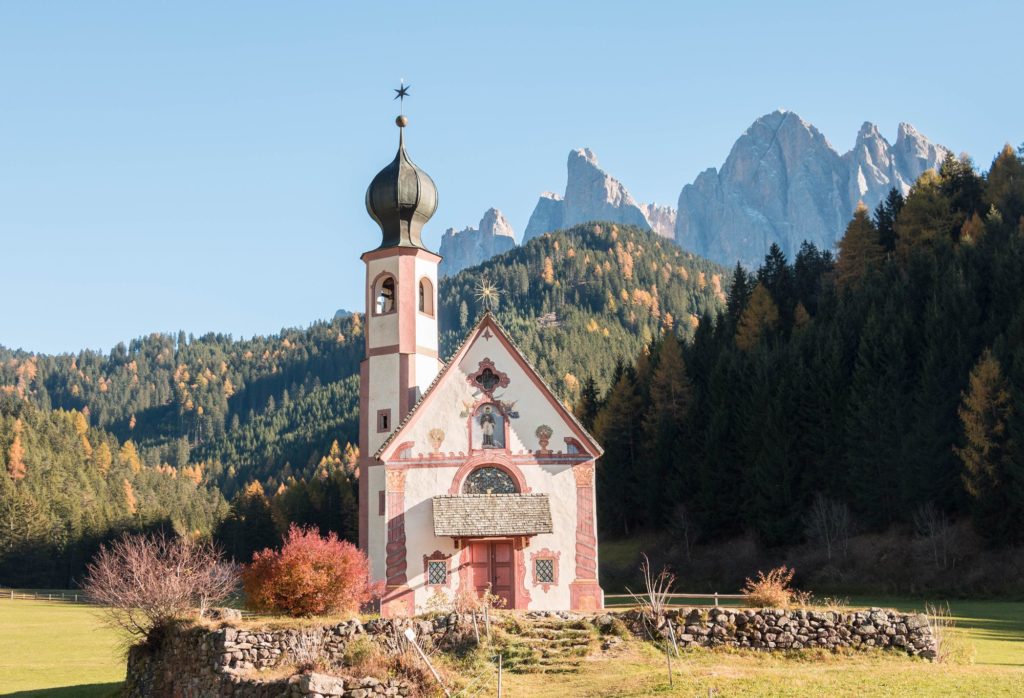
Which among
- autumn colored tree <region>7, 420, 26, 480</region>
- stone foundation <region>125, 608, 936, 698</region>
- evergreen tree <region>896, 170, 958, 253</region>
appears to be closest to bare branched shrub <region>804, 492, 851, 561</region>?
evergreen tree <region>896, 170, 958, 253</region>

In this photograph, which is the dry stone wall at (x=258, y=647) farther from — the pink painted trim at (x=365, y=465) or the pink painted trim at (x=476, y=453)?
the pink painted trim at (x=365, y=465)

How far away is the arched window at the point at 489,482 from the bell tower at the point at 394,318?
3279 mm

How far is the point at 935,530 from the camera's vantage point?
60188mm

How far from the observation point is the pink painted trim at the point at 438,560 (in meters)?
39.1

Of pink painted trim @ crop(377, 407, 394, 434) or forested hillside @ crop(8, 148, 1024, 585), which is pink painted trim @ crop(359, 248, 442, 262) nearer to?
pink painted trim @ crop(377, 407, 394, 434)

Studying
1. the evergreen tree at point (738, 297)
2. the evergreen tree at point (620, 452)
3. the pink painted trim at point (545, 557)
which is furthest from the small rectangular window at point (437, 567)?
the evergreen tree at point (738, 297)

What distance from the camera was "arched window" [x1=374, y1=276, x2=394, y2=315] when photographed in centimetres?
4478

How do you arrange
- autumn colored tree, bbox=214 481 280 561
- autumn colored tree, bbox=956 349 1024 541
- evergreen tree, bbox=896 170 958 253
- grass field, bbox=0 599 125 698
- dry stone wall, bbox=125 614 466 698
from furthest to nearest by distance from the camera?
1. autumn colored tree, bbox=214 481 280 561
2. evergreen tree, bbox=896 170 958 253
3. autumn colored tree, bbox=956 349 1024 541
4. grass field, bbox=0 599 125 698
5. dry stone wall, bbox=125 614 466 698

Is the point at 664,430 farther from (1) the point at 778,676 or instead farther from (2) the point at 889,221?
(1) the point at 778,676

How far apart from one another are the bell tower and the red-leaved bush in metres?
9.90

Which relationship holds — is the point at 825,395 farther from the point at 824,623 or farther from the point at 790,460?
the point at 824,623

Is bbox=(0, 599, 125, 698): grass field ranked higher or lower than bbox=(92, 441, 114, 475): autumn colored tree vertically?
lower

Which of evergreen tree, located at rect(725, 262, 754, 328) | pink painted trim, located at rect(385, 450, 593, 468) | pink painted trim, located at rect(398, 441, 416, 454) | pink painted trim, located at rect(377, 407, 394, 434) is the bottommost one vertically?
pink painted trim, located at rect(385, 450, 593, 468)

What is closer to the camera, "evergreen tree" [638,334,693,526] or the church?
the church
